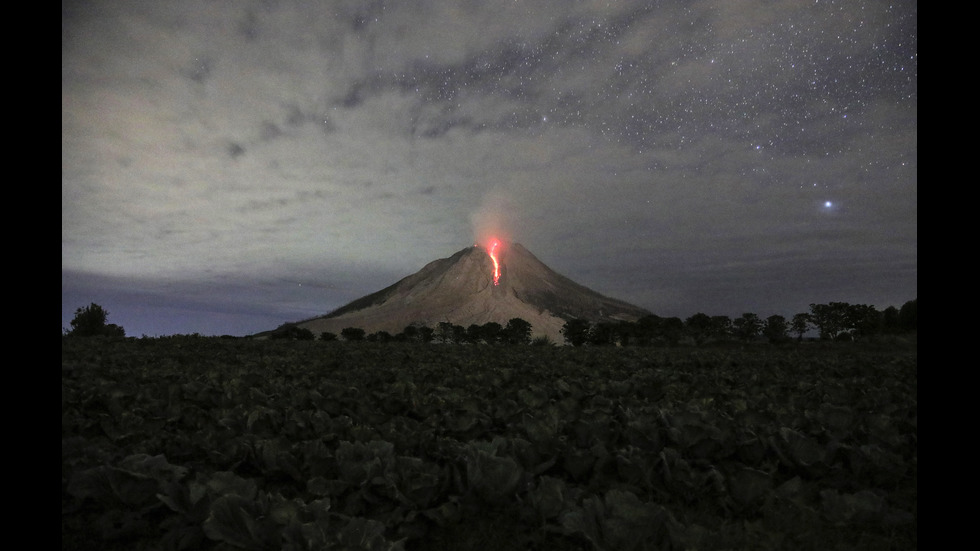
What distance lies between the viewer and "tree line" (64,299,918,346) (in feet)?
188

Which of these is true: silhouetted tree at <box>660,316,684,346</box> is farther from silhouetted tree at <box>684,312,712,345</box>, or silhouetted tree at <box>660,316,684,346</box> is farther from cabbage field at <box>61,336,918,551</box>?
cabbage field at <box>61,336,918,551</box>

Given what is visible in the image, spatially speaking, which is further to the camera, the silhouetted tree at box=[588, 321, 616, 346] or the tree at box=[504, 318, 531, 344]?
the tree at box=[504, 318, 531, 344]

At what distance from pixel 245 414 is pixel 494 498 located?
4.40 meters

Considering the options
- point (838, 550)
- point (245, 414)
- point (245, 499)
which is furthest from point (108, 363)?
point (838, 550)

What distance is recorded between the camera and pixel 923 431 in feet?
14.1

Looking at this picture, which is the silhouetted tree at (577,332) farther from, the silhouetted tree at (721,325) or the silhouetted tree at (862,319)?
the silhouetted tree at (862,319)

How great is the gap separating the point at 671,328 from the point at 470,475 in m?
59.6

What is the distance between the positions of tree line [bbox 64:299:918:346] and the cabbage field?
47.0 m

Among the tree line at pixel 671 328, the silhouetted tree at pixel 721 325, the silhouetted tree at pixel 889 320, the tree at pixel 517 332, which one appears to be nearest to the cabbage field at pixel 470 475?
the tree line at pixel 671 328

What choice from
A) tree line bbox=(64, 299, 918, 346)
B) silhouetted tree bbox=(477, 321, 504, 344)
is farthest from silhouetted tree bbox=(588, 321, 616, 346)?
silhouetted tree bbox=(477, 321, 504, 344)

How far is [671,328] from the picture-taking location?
59219 millimetres

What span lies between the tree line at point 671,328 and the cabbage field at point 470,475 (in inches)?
1850

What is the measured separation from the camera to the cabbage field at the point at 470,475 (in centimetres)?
357
